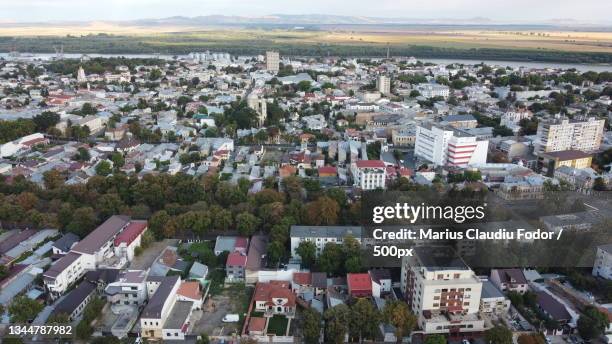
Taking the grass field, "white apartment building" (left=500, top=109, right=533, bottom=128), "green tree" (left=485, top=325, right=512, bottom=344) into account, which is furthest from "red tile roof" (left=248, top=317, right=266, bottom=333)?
the grass field

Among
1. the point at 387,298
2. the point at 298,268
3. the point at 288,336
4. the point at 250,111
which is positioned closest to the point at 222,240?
the point at 298,268

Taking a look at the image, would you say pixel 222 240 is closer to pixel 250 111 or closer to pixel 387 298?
pixel 387 298

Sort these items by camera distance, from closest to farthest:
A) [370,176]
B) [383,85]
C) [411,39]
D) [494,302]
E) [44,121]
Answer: [494,302] → [370,176] → [44,121] → [383,85] → [411,39]

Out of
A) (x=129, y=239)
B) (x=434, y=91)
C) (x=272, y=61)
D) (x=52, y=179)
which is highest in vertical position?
(x=272, y=61)

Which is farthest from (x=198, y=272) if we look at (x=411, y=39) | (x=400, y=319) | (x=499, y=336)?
(x=411, y=39)

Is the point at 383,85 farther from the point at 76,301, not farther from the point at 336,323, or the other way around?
the point at 76,301

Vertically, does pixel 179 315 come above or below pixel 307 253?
below

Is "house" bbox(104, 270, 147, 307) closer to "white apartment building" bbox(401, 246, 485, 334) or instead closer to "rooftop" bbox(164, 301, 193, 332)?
"rooftop" bbox(164, 301, 193, 332)
